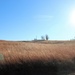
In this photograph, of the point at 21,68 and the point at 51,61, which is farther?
the point at 51,61

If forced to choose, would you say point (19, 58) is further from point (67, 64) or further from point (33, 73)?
point (67, 64)

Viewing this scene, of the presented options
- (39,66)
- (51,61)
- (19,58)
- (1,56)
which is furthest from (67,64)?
(1,56)

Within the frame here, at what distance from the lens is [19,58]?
15508 millimetres

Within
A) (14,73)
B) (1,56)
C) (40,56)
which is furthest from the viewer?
(40,56)

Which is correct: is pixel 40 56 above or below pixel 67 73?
above

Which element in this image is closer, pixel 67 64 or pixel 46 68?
pixel 46 68

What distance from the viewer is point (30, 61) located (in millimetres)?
15523

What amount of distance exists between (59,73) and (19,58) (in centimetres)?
256

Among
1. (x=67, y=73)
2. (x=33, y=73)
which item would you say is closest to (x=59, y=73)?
(x=67, y=73)

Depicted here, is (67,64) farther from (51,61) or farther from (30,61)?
(30,61)

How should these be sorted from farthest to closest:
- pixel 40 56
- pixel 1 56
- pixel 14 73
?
1. pixel 40 56
2. pixel 1 56
3. pixel 14 73

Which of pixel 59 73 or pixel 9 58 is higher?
pixel 9 58

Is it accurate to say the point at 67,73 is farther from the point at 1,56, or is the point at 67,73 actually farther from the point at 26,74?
the point at 1,56

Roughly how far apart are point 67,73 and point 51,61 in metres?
1.31
